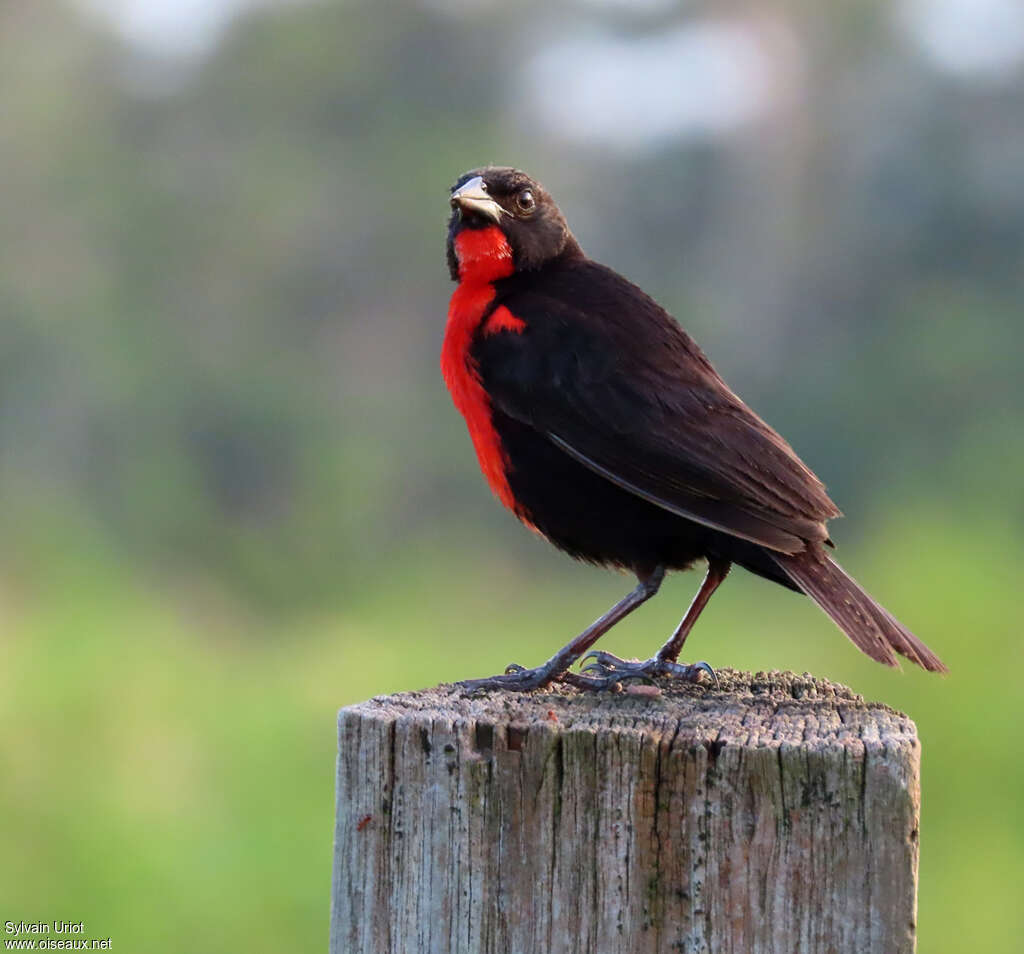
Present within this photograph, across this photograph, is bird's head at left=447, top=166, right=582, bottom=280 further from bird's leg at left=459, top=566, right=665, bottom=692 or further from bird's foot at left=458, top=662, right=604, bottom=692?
bird's foot at left=458, top=662, right=604, bottom=692

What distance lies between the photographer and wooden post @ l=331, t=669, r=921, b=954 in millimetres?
2338

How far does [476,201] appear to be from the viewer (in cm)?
393

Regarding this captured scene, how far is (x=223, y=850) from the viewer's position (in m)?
8.30

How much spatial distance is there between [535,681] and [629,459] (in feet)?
1.75

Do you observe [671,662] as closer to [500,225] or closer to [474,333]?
[474,333]

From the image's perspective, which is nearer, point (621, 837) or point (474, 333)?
point (621, 837)

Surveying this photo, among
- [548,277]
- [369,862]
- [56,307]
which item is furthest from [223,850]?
[56,307]

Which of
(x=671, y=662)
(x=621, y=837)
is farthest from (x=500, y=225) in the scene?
(x=621, y=837)

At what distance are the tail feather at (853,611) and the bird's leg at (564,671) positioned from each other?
360 millimetres

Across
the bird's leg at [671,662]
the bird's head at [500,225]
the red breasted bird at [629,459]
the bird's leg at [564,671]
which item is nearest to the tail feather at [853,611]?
the red breasted bird at [629,459]

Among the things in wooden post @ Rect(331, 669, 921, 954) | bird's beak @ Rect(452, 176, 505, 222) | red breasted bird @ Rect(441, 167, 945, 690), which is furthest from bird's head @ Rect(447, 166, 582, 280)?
wooden post @ Rect(331, 669, 921, 954)

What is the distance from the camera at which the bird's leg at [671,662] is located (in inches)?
131

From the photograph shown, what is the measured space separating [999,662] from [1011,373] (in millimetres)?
8236

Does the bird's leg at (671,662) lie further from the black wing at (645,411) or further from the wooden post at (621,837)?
the wooden post at (621,837)
